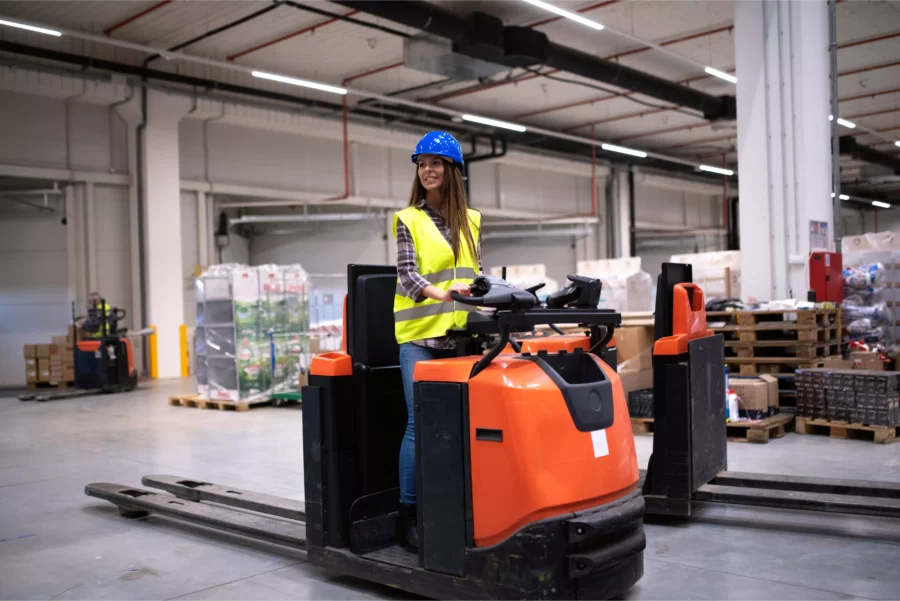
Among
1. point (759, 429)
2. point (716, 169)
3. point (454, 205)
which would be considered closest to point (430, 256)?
point (454, 205)

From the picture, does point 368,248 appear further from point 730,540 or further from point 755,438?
point 730,540

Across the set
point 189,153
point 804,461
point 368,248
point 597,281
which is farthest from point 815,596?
point 368,248

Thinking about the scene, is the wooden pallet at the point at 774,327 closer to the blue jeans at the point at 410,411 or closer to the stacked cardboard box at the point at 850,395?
the stacked cardboard box at the point at 850,395

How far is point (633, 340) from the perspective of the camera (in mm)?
8328

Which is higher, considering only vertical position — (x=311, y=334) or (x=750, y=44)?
(x=750, y=44)

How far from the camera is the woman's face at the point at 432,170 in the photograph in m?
3.36

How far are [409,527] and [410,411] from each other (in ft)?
1.79

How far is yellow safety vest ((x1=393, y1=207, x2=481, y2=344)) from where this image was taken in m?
3.32

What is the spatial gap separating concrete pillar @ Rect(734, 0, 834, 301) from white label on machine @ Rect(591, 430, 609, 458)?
7.02 meters

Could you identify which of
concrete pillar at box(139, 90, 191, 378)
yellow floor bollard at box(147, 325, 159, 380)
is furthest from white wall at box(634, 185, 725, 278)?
yellow floor bollard at box(147, 325, 159, 380)

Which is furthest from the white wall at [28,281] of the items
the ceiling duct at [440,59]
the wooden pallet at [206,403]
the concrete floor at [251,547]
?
the concrete floor at [251,547]

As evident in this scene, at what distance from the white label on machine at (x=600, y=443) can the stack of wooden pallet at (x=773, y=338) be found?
5.29 m

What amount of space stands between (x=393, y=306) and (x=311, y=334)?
8.50m

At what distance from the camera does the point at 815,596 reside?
10.7 ft
